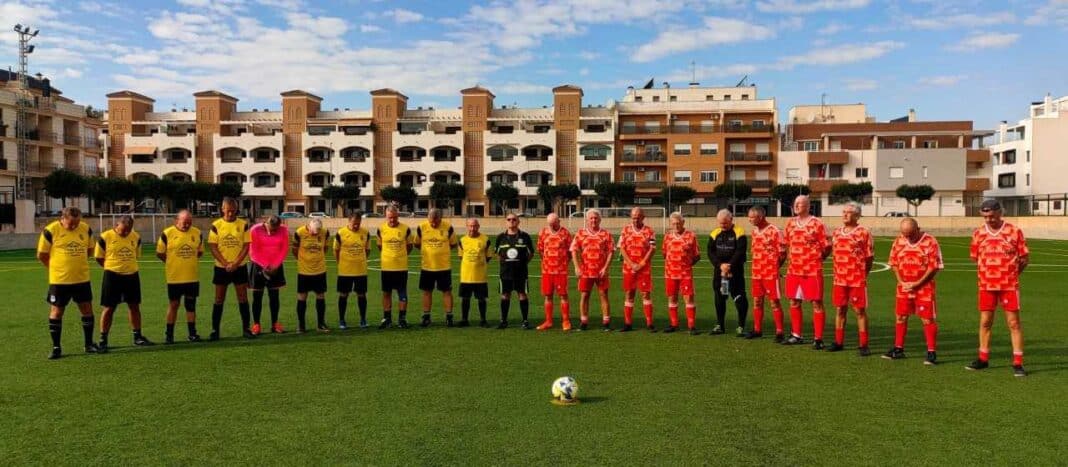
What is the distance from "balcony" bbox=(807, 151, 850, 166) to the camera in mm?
74312

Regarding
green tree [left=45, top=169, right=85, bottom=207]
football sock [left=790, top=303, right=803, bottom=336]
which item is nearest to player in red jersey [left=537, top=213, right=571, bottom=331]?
football sock [left=790, top=303, right=803, bottom=336]

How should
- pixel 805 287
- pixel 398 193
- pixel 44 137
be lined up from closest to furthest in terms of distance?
pixel 805 287 → pixel 44 137 → pixel 398 193

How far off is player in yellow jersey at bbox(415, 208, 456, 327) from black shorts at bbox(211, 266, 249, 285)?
2.70m

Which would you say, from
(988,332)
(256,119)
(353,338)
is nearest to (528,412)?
(353,338)

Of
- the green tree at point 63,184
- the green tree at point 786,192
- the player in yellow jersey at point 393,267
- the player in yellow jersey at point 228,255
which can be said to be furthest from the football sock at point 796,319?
the green tree at point 786,192

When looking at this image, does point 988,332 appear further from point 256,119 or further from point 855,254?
point 256,119

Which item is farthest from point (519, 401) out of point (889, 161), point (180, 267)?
point (889, 161)

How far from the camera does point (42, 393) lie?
24.6 ft

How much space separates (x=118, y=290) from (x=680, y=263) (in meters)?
8.04

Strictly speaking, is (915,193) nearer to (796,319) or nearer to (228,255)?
(796,319)

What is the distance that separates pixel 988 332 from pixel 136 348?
10.9m

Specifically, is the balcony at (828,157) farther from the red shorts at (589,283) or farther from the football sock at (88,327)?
the football sock at (88,327)

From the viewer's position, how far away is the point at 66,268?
31.5 feet

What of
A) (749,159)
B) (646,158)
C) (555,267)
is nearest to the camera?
(555,267)
